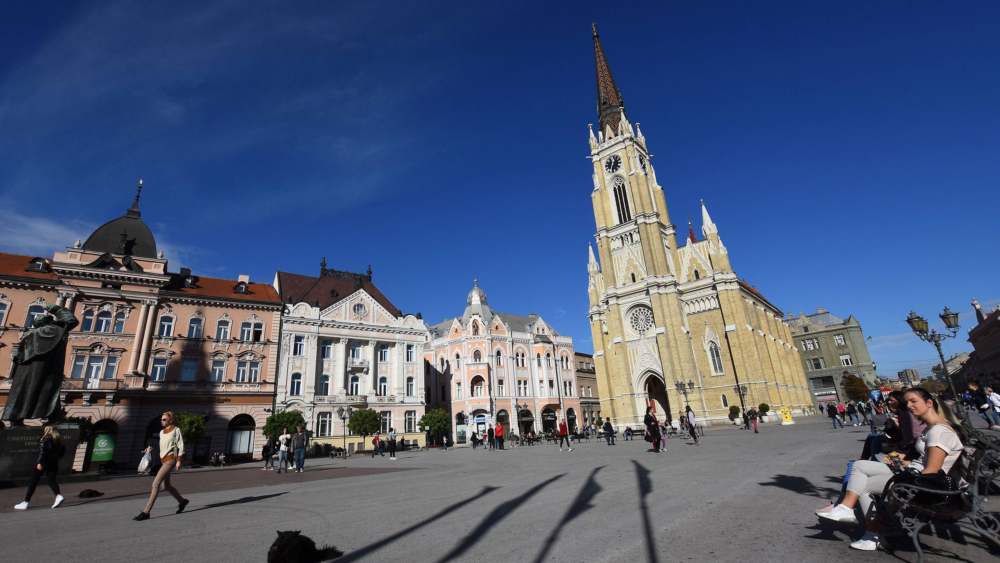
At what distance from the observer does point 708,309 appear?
47938mm

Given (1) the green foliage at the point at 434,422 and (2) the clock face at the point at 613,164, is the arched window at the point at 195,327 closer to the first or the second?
(1) the green foliage at the point at 434,422

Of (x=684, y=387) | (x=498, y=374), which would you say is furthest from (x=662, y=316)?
(x=498, y=374)

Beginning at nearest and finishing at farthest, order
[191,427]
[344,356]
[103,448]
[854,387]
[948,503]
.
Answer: [948,503] < [191,427] < [103,448] < [344,356] < [854,387]

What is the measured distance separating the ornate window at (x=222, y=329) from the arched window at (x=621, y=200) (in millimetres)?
40903

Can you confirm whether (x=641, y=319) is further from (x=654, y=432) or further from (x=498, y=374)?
(x=654, y=432)

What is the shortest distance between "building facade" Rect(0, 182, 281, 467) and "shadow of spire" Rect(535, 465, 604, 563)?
31.2 meters

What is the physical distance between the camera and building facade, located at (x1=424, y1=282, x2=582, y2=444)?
5275 centimetres

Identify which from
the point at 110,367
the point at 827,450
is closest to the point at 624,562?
the point at 827,450

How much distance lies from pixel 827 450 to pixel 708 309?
3638 cm

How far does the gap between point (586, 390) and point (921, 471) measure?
6305 centimetres

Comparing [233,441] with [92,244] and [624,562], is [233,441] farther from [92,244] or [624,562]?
[624,562]

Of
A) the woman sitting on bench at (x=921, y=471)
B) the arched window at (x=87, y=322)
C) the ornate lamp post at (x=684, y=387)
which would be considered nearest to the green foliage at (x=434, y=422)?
the ornate lamp post at (x=684, y=387)

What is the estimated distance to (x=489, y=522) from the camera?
21.0ft

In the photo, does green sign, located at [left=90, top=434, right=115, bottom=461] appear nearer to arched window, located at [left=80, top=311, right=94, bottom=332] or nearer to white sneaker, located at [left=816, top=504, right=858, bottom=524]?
arched window, located at [left=80, top=311, right=94, bottom=332]
